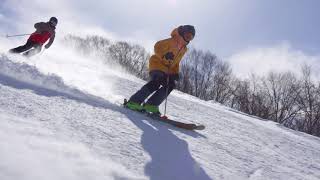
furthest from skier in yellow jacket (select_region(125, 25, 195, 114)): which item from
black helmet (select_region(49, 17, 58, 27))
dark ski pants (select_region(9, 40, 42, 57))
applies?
black helmet (select_region(49, 17, 58, 27))

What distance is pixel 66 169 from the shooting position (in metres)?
3.14

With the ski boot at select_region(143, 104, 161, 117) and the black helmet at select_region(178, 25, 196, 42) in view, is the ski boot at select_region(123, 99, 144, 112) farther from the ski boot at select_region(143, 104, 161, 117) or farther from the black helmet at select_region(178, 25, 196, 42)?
the black helmet at select_region(178, 25, 196, 42)

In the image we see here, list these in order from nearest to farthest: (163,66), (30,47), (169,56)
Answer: (169,56), (163,66), (30,47)

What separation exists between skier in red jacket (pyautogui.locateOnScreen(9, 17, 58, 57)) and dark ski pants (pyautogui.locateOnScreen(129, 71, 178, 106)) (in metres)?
4.97

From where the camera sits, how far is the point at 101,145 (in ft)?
13.1

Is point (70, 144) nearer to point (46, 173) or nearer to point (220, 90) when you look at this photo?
point (46, 173)

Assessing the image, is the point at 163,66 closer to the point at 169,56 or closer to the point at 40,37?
the point at 169,56

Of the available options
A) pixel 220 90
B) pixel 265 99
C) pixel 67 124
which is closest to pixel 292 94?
pixel 265 99

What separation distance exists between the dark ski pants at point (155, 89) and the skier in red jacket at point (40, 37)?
4.97 meters

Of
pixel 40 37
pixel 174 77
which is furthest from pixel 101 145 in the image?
pixel 40 37

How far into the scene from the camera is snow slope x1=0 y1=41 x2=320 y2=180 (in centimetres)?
327

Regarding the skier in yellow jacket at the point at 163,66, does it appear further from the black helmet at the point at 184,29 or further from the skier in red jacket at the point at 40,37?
the skier in red jacket at the point at 40,37

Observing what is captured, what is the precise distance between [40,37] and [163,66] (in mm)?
6274

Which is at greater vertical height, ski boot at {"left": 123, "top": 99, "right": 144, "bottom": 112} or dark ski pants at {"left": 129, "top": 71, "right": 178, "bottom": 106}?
dark ski pants at {"left": 129, "top": 71, "right": 178, "bottom": 106}
